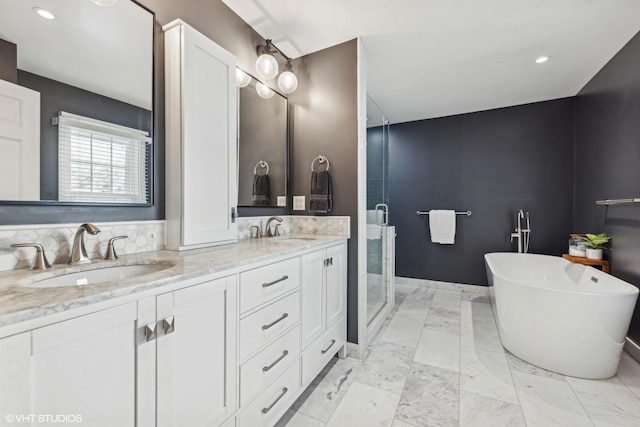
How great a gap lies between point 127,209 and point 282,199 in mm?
1148

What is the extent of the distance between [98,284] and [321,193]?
1510mm

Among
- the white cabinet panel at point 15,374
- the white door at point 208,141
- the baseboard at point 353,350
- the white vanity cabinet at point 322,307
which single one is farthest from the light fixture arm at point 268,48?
the baseboard at point 353,350

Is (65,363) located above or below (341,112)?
below

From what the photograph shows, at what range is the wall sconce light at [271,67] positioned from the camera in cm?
181

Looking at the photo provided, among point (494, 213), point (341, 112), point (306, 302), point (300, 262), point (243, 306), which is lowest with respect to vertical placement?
point (306, 302)

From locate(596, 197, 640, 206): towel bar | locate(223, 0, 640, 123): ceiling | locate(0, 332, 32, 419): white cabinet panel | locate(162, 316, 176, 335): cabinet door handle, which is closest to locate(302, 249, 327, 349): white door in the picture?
locate(162, 316, 176, 335): cabinet door handle

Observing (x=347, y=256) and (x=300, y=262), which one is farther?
(x=347, y=256)

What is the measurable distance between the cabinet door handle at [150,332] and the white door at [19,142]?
0.70 metres

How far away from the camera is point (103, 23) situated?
117 centimetres

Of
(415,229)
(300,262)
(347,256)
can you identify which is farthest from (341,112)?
(415,229)

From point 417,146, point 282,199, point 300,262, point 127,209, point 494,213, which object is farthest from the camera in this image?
point 417,146

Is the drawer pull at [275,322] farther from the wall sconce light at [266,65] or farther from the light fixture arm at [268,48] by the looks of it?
the light fixture arm at [268,48]

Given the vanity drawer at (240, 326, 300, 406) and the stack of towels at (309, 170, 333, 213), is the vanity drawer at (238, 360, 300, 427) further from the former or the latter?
the stack of towels at (309, 170, 333, 213)

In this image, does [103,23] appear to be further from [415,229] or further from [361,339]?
[415,229]
